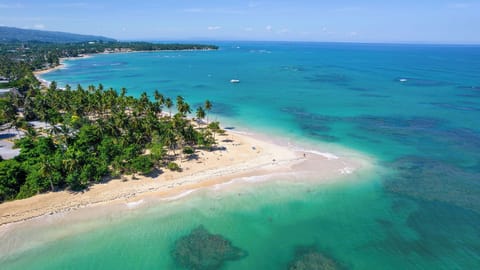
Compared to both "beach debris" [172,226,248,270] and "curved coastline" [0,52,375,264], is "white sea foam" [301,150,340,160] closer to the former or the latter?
"curved coastline" [0,52,375,264]

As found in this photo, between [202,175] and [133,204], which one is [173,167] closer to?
[202,175]

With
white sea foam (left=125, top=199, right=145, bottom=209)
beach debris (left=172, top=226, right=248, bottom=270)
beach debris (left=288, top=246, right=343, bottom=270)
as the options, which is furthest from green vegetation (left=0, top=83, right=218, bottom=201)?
beach debris (left=288, top=246, right=343, bottom=270)

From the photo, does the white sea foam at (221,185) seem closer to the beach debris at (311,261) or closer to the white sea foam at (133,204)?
the white sea foam at (133,204)

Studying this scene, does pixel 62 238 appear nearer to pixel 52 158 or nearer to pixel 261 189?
pixel 52 158

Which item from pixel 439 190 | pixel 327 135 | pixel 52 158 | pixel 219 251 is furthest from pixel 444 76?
pixel 52 158

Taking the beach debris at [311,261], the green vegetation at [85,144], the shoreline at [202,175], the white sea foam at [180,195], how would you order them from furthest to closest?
the white sea foam at [180,195], the green vegetation at [85,144], the shoreline at [202,175], the beach debris at [311,261]

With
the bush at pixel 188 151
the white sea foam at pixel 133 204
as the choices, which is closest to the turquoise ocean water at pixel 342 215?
the white sea foam at pixel 133 204
